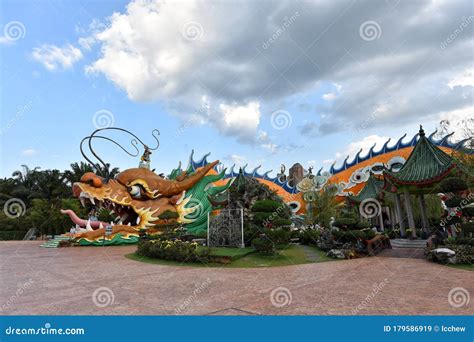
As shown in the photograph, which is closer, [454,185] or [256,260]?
[454,185]

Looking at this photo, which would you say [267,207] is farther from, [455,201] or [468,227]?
[468,227]

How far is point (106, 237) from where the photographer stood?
18.4 meters

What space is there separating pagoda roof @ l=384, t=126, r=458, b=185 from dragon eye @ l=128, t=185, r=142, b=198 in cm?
1618

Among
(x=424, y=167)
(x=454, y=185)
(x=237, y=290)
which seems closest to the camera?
(x=237, y=290)

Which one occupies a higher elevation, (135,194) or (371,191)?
(135,194)

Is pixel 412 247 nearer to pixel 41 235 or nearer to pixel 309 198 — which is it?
pixel 309 198

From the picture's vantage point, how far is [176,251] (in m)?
10.5

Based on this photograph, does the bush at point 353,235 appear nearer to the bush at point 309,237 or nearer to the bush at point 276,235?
the bush at point 276,235

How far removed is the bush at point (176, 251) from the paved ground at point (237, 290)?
112cm

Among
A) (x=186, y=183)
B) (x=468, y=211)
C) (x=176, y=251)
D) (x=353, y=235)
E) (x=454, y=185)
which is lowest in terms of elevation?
(x=176, y=251)

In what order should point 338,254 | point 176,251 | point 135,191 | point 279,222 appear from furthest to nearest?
point 135,191 → point 279,222 → point 338,254 → point 176,251

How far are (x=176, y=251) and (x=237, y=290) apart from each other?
16.9 feet

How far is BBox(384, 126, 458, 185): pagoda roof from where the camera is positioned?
12202mm

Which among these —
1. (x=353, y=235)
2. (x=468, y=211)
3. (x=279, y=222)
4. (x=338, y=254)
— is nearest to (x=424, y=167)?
(x=468, y=211)
